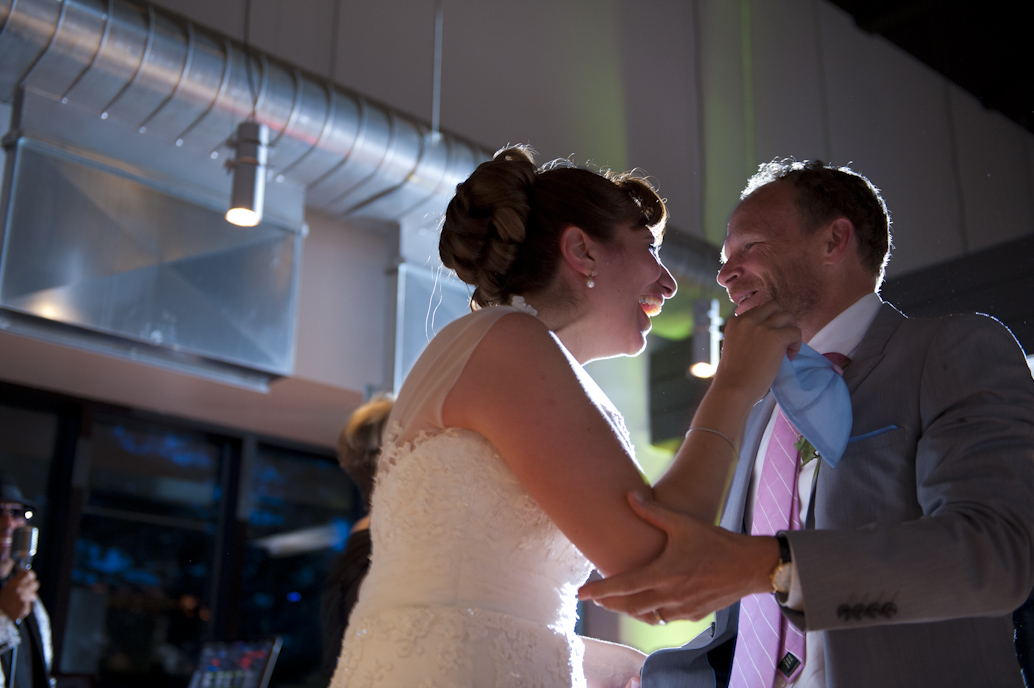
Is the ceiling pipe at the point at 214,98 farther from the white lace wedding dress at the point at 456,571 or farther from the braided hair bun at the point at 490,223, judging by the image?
the white lace wedding dress at the point at 456,571

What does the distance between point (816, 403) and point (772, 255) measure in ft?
1.76

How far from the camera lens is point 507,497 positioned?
142cm

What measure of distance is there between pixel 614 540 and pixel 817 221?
3.07ft

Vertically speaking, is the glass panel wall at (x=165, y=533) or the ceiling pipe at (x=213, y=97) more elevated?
the ceiling pipe at (x=213, y=97)

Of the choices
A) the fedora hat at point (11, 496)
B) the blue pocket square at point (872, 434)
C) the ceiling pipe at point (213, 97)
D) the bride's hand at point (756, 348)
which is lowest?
the blue pocket square at point (872, 434)

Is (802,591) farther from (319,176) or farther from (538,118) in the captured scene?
(319,176)

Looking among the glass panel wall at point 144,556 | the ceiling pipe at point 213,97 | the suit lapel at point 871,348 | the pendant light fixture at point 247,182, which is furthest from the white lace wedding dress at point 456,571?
the glass panel wall at point 144,556

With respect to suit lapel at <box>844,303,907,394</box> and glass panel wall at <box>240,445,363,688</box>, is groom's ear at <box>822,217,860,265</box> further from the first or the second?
glass panel wall at <box>240,445,363,688</box>

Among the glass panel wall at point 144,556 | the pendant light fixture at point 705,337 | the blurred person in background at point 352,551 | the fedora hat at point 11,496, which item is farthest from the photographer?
the glass panel wall at point 144,556

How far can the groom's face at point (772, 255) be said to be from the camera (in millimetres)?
1857

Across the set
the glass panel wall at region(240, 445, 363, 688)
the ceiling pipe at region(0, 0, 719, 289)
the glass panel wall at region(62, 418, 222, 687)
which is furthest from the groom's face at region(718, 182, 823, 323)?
the glass panel wall at region(240, 445, 363, 688)

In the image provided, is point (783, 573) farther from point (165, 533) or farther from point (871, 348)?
point (165, 533)

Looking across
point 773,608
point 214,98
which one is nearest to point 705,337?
point 773,608

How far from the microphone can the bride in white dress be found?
2.88 meters
